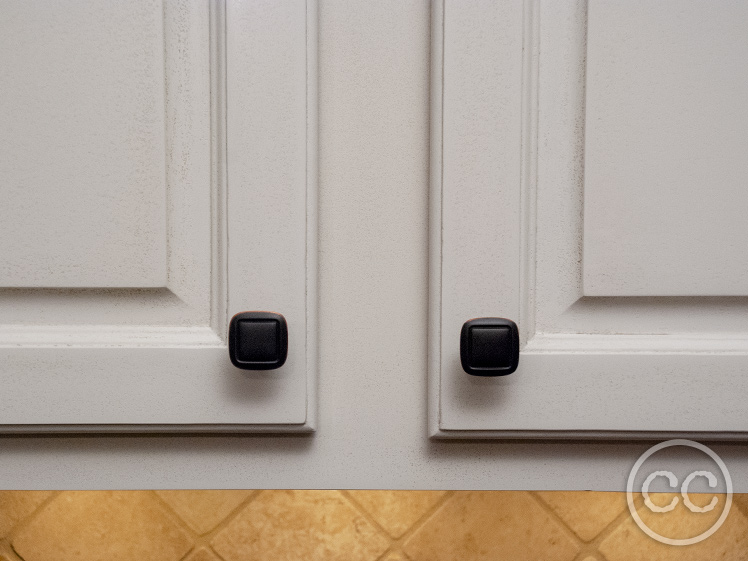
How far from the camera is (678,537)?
53 cm

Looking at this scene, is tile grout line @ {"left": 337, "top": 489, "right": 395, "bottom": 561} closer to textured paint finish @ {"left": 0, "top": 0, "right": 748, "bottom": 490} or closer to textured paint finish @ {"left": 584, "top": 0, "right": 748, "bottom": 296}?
textured paint finish @ {"left": 0, "top": 0, "right": 748, "bottom": 490}

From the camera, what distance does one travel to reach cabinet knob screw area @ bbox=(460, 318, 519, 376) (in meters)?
0.30

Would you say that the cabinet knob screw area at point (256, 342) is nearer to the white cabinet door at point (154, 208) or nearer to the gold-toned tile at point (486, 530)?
the white cabinet door at point (154, 208)

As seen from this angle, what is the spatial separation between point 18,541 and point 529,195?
26.0 inches

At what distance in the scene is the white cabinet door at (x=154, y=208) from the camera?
31 cm

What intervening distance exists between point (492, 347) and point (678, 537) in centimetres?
43

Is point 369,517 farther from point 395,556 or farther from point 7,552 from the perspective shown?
point 7,552

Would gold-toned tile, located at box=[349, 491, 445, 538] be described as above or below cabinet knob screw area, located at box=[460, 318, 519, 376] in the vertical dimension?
below

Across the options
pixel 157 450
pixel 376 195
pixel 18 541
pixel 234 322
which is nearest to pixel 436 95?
pixel 376 195

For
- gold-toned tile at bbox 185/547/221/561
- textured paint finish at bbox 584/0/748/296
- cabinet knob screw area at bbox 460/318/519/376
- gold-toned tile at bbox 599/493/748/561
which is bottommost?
gold-toned tile at bbox 185/547/221/561

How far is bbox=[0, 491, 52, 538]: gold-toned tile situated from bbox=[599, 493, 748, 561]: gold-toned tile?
645mm

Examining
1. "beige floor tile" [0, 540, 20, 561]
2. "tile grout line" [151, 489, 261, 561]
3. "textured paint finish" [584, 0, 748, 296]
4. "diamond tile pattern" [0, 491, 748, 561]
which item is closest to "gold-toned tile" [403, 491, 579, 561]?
"diamond tile pattern" [0, 491, 748, 561]

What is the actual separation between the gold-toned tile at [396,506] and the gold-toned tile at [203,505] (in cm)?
14

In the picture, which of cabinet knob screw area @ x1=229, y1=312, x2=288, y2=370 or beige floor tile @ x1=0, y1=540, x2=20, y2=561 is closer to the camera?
cabinet knob screw area @ x1=229, y1=312, x2=288, y2=370
